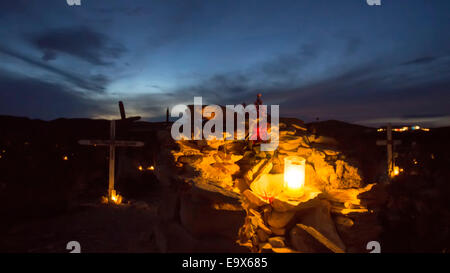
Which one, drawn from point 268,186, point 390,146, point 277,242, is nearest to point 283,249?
point 277,242

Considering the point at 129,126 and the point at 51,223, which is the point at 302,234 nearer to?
the point at 51,223

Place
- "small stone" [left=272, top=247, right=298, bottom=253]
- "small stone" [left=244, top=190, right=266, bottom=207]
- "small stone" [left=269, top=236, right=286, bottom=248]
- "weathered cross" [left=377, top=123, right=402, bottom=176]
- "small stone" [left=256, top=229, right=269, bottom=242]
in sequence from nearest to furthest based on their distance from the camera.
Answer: "small stone" [left=272, top=247, right=298, bottom=253]
"small stone" [left=269, top=236, right=286, bottom=248]
"small stone" [left=256, top=229, right=269, bottom=242]
"small stone" [left=244, top=190, right=266, bottom=207]
"weathered cross" [left=377, top=123, right=402, bottom=176]

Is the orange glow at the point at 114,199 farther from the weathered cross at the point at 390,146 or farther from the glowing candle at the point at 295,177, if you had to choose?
the weathered cross at the point at 390,146

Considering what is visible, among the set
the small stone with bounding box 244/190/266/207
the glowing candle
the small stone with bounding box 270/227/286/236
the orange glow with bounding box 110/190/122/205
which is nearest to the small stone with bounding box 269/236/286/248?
the small stone with bounding box 270/227/286/236

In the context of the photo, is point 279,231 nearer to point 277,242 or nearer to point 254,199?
point 277,242

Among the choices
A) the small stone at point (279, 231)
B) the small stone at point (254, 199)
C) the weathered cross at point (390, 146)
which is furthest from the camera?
the weathered cross at point (390, 146)

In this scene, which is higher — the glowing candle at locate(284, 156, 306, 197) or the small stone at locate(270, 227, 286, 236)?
the glowing candle at locate(284, 156, 306, 197)

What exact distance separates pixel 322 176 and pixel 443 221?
3131 mm

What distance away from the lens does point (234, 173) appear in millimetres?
5352

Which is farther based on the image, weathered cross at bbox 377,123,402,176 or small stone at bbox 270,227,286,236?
weathered cross at bbox 377,123,402,176

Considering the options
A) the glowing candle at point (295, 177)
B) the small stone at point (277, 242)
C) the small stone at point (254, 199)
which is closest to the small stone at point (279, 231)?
the small stone at point (277, 242)

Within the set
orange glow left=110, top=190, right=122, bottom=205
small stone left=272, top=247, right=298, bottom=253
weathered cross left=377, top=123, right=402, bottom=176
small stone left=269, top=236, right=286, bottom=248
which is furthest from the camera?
orange glow left=110, top=190, right=122, bottom=205

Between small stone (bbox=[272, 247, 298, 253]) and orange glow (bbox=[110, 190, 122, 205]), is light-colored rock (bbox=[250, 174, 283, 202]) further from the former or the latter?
orange glow (bbox=[110, 190, 122, 205])
